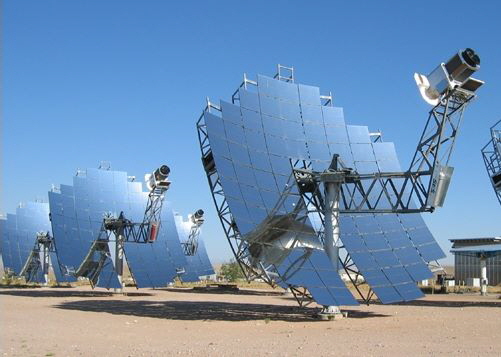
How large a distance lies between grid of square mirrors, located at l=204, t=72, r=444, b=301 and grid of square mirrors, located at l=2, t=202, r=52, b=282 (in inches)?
1817

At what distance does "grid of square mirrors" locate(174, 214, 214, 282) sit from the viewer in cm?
7456

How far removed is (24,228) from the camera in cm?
6969

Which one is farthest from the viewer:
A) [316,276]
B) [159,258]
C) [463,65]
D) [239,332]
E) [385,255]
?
[159,258]

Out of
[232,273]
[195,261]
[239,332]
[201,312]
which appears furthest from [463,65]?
[232,273]

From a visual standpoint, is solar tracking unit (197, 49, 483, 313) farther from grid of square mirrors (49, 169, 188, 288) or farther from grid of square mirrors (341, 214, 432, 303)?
grid of square mirrors (49, 169, 188, 288)

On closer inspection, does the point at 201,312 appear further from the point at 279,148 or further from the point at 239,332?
the point at 279,148

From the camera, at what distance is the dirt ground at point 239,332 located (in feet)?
63.3

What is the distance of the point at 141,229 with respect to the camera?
1933 inches

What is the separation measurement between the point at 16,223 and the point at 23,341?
52.3m

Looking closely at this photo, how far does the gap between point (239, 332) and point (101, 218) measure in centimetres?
2708

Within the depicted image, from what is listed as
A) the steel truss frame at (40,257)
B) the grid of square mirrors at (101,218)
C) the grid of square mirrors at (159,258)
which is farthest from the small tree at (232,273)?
the grid of square mirrors at (101,218)

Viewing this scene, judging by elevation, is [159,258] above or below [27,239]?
below

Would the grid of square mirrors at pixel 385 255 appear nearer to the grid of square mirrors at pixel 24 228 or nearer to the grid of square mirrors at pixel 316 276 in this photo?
the grid of square mirrors at pixel 316 276

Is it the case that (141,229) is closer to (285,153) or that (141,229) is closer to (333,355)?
(285,153)
